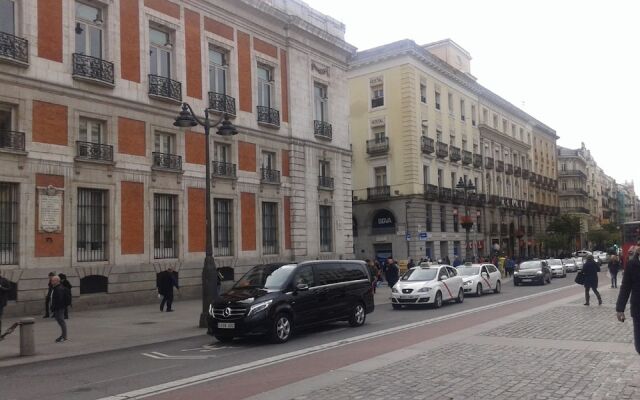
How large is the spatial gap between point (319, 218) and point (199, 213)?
9.31 meters

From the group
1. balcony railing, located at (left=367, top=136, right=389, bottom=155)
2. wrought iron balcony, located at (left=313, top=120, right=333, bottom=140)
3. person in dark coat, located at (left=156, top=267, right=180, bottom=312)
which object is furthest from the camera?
balcony railing, located at (left=367, top=136, right=389, bottom=155)

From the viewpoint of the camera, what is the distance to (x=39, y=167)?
20.9 meters

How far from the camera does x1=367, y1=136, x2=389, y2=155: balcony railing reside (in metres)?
49.8

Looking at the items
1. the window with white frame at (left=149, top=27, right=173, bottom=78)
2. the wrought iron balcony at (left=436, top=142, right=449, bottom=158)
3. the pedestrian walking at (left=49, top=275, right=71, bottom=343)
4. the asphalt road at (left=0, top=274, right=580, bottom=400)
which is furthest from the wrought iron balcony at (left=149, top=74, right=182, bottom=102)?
the wrought iron balcony at (left=436, top=142, right=449, bottom=158)

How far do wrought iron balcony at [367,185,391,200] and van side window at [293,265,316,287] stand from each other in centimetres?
3499

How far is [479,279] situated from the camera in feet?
85.4

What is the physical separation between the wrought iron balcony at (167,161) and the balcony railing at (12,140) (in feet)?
18.7

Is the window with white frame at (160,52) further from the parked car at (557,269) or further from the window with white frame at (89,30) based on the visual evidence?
the parked car at (557,269)

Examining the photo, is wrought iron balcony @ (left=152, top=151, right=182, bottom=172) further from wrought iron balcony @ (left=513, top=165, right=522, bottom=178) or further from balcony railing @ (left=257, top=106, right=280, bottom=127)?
wrought iron balcony @ (left=513, top=165, right=522, bottom=178)

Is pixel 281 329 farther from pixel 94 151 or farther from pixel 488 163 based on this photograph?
pixel 488 163

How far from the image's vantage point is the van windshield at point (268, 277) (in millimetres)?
14070

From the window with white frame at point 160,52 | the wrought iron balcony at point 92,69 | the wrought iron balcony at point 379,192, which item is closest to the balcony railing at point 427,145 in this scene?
the wrought iron balcony at point 379,192

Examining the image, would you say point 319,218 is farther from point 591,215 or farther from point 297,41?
point 591,215

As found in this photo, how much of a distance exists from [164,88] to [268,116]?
6967 millimetres
